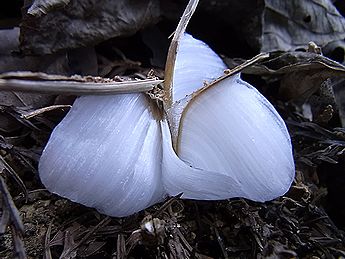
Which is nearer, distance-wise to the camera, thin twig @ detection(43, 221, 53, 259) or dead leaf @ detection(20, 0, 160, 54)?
thin twig @ detection(43, 221, 53, 259)

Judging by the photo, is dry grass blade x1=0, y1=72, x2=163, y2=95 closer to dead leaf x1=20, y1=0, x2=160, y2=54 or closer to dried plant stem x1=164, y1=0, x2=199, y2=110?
dried plant stem x1=164, y1=0, x2=199, y2=110

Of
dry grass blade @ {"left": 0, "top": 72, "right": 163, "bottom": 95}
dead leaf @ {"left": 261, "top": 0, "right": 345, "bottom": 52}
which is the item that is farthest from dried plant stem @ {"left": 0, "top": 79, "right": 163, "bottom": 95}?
dead leaf @ {"left": 261, "top": 0, "right": 345, "bottom": 52}

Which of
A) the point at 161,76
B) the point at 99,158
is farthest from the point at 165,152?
the point at 161,76

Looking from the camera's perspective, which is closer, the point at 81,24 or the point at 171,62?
the point at 171,62

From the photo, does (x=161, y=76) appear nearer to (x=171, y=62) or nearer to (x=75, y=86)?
(x=171, y=62)

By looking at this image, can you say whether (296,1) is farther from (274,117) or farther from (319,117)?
(274,117)
